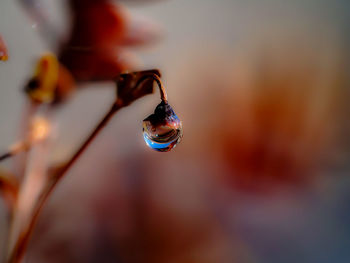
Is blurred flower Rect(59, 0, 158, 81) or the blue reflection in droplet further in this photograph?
blurred flower Rect(59, 0, 158, 81)

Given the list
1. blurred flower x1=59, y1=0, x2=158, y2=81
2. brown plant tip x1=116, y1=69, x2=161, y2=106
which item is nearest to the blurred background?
blurred flower x1=59, y1=0, x2=158, y2=81

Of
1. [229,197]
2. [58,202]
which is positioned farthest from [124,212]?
[229,197]

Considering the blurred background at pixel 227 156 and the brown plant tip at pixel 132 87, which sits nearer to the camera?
the brown plant tip at pixel 132 87

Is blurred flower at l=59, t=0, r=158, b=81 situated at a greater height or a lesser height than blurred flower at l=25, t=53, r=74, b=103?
greater

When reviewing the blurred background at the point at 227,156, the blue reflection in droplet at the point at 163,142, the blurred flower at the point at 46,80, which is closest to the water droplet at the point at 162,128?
the blue reflection in droplet at the point at 163,142

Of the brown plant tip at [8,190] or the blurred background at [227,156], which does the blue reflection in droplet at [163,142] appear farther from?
the blurred background at [227,156]

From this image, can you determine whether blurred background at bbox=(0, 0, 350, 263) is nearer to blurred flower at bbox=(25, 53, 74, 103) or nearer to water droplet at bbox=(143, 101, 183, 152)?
blurred flower at bbox=(25, 53, 74, 103)

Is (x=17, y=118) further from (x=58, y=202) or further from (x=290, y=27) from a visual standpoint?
(x=290, y=27)
